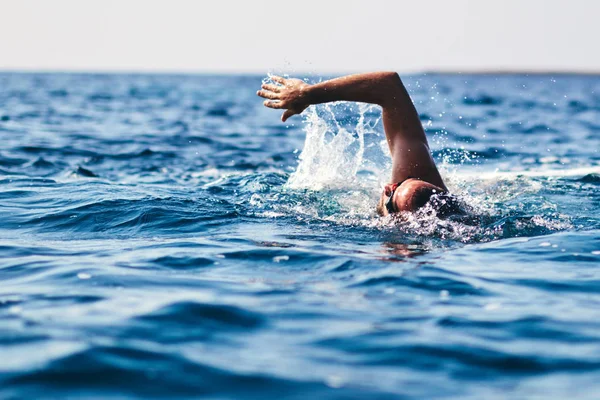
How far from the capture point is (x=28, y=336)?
3.67 metres

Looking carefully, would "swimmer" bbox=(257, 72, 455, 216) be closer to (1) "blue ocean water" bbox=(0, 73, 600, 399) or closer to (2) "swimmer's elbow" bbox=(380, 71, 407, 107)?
(2) "swimmer's elbow" bbox=(380, 71, 407, 107)

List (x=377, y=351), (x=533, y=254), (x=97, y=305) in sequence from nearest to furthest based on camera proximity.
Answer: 1. (x=377, y=351)
2. (x=97, y=305)
3. (x=533, y=254)

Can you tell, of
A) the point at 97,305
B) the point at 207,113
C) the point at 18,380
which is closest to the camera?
the point at 18,380

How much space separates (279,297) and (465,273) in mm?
1389

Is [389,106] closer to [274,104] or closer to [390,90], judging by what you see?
[390,90]

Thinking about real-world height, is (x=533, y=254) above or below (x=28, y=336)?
below

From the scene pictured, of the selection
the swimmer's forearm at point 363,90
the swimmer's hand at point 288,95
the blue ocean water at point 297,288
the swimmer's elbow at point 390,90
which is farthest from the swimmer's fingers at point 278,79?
the blue ocean water at point 297,288

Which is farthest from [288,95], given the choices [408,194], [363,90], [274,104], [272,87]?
[408,194]

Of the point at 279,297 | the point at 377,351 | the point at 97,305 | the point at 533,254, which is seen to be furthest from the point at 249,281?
the point at 533,254

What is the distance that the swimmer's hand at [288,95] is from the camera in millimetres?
6320

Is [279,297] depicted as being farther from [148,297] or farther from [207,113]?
[207,113]

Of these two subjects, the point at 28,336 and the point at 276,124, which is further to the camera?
the point at 276,124

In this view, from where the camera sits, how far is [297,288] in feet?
15.1

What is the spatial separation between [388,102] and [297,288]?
242 cm
